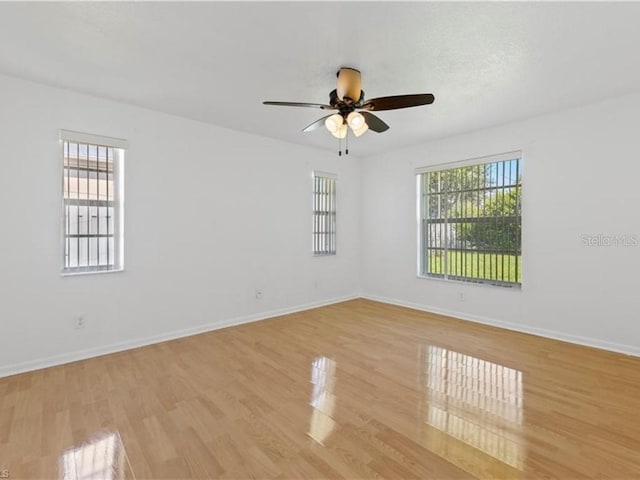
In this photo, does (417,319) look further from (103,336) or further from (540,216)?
(103,336)

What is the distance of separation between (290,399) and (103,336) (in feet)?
7.40

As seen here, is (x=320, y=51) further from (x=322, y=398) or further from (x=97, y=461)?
(x=97, y=461)

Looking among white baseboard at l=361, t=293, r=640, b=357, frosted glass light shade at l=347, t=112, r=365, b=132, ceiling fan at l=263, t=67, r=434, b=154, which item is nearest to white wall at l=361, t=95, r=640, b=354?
white baseboard at l=361, t=293, r=640, b=357

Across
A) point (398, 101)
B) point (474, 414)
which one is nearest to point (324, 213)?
point (398, 101)

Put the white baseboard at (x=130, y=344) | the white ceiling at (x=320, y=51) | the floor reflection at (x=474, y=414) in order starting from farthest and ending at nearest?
1. the white baseboard at (x=130, y=344)
2. the white ceiling at (x=320, y=51)
3. the floor reflection at (x=474, y=414)

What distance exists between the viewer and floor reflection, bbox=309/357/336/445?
2035 millimetres

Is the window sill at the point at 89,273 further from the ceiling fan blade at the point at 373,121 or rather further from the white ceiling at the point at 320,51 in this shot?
the ceiling fan blade at the point at 373,121

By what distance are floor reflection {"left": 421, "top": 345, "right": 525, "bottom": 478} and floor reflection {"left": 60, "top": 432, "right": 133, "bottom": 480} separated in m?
1.75

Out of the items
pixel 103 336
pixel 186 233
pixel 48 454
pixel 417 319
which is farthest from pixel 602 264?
pixel 103 336

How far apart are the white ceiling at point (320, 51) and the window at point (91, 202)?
1.80 feet

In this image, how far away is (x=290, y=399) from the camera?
242 cm

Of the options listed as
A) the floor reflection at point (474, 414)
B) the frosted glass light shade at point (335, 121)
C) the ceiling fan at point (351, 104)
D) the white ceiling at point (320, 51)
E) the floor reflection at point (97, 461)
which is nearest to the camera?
the floor reflection at point (97, 461)

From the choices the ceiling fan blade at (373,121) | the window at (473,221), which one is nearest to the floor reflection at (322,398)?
the ceiling fan blade at (373,121)

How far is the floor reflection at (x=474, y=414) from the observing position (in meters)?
1.79
